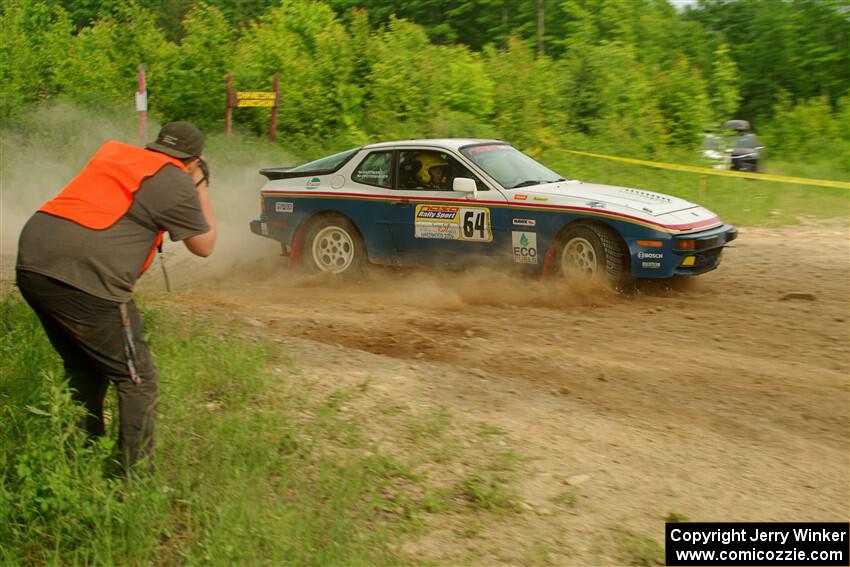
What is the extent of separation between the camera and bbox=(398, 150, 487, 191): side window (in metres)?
9.97

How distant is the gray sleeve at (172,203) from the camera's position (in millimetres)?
4336

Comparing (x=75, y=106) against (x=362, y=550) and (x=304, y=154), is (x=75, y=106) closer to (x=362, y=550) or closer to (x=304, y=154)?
(x=304, y=154)

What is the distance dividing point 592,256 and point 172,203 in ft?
18.4

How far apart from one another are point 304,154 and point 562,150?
16.4 ft

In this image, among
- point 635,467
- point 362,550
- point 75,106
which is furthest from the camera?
point 75,106

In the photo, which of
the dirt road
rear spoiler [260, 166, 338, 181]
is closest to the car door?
the dirt road

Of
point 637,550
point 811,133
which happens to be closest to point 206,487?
point 637,550

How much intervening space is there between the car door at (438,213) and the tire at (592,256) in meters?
0.72

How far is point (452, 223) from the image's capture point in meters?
9.86

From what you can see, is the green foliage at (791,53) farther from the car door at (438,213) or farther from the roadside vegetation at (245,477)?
the roadside vegetation at (245,477)

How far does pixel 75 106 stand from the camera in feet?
67.6

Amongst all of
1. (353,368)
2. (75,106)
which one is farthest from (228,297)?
(75,106)

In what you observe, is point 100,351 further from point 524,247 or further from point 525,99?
point 525,99

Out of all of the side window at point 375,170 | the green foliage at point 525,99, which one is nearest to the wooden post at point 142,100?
the green foliage at point 525,99
